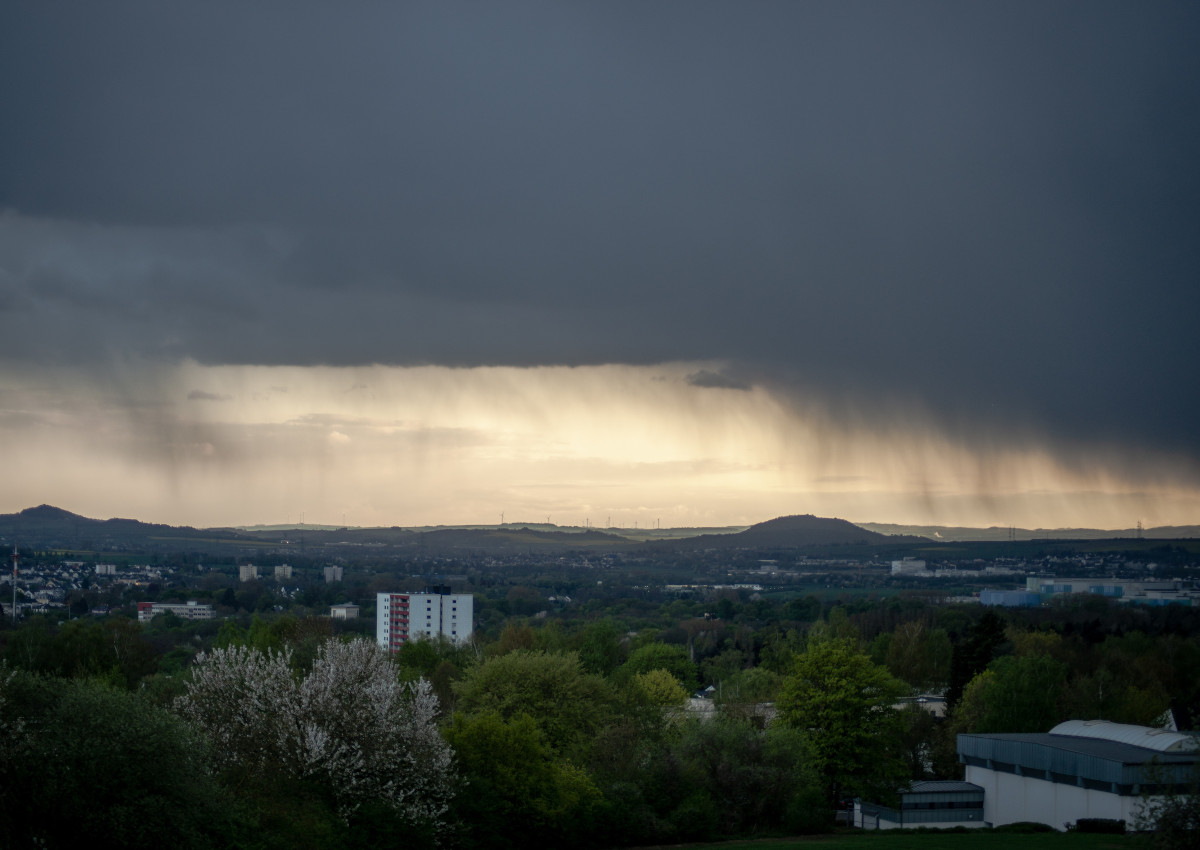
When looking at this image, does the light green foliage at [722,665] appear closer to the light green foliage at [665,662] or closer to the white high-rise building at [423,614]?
the light green foliage at [665,662]

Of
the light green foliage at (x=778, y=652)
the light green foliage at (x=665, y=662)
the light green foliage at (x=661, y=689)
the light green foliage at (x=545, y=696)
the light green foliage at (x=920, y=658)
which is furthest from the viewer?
the light green foliage at (x=778, y=652)

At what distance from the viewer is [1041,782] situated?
5006 cm

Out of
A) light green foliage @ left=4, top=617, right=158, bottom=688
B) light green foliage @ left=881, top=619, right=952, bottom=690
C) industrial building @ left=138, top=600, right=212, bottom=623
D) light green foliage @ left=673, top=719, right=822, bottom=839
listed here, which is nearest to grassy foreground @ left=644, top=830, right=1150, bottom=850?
light green foliage @ left=673, top=719, right=822, bottom=839

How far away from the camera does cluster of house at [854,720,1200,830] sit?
4647cm

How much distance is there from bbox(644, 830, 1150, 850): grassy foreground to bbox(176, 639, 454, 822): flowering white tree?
435 inches

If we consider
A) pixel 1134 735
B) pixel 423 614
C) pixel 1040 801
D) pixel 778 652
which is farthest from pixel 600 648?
pixel 423 614

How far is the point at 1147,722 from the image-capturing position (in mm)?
69688

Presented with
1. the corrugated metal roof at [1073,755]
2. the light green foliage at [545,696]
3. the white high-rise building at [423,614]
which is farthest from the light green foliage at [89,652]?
the white high-rise building at [423,614]

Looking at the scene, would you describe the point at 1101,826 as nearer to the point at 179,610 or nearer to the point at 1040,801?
the point at 1040,801

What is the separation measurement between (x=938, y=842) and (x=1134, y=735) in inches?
620

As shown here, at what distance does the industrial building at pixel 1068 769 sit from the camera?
4588 cm

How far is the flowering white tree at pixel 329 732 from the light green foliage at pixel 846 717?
2199 cm

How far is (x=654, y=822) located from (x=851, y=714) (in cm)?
1554

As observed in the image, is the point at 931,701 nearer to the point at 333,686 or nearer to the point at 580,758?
the point at 580,758
